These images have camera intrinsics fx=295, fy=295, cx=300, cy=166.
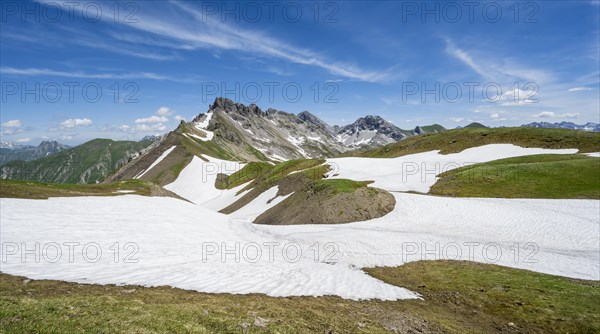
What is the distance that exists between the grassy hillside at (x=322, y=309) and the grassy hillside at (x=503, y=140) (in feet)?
235

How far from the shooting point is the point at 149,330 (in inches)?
394

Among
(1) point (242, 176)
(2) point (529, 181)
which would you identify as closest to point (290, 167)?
(1) point (242, 176)

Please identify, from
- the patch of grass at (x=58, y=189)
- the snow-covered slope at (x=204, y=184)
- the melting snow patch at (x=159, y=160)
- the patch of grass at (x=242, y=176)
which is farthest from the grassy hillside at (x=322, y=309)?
the melting snow patch at (x=159, y=160)

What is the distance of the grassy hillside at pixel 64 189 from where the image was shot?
3597 centimetres

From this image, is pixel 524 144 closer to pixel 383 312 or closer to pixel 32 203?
pixel 383 312

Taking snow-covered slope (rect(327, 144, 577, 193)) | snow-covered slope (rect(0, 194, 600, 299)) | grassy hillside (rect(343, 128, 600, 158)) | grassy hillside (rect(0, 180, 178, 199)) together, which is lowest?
snow-covered slope (rect(0, 194, 600, 299))

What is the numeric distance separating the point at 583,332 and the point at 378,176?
51987mm

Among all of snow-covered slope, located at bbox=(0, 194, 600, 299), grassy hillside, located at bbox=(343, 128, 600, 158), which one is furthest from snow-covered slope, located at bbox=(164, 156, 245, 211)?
grassy hillside, located at bbox=(343, 128, 600, 158)

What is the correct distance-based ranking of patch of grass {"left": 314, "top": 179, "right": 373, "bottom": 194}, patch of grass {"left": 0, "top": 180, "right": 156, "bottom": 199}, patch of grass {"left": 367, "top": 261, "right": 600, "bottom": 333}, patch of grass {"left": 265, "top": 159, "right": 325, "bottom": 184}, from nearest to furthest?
patch of grass {"left": 367, "top": 261, "right": 600, "bottom": 333}
patch of grass {"left": 0, "top": 180, "right": 156, "bottom": 199}
patch of grass {"left": 314, "top": 179, "right": 373, "bottom": 194}
patch of grass {"left": 265, "top": 159, "right": 325, "bottom": 184}

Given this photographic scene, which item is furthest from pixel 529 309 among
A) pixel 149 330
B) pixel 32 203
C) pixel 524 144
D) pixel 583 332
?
pixel 524 144

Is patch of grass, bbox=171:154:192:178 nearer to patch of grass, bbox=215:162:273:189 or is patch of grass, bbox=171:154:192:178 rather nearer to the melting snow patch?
the melting snow patch

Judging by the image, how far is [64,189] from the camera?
43719 millimetres

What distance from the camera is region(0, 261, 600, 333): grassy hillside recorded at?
10641mm

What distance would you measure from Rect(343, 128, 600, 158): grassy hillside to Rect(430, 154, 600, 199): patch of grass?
2630 centimetres
